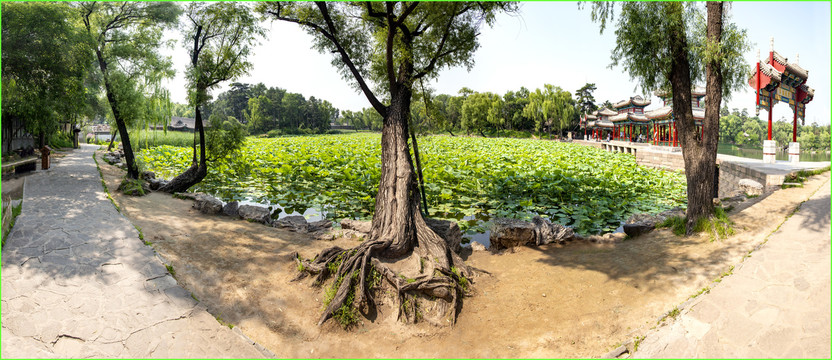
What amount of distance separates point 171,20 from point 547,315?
10.3m

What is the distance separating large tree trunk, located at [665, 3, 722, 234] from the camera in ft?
18.5

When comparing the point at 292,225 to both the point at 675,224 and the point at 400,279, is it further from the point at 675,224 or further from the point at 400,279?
the point at 675,224

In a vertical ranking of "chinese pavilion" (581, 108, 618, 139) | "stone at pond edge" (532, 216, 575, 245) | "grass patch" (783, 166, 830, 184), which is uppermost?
"chinese pavilion" (581, 108, 618, 139)

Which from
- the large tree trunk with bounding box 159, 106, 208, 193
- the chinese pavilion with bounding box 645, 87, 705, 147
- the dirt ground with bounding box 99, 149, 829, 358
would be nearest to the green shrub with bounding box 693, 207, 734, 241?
the dirt ground with bounding box 99, 149, 829, 358

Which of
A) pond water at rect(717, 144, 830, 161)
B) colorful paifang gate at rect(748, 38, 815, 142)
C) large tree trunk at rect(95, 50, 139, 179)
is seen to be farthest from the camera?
pond water at rect(717, 144, 830, 161)

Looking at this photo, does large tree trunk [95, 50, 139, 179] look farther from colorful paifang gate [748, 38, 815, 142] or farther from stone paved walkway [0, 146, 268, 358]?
colorful paifang gate [748, 38, 815, 142]

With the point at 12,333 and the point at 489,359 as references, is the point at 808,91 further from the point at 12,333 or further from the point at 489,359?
the point at 12,333

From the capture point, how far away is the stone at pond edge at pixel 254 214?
7.16 m

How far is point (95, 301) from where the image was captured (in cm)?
386

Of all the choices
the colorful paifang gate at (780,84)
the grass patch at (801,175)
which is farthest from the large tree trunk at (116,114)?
the colorful paifang gate at (780,84)

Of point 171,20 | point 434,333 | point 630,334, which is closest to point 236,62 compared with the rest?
point 171,20

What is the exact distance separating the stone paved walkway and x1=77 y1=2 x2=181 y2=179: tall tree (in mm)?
4315

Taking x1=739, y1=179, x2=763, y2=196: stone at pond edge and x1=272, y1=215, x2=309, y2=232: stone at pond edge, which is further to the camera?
x1=739, y1=179, x2=763, y2=196: stone at pond edge

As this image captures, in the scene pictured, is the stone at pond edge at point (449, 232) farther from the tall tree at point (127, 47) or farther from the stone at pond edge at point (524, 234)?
the tall tree at point (127, 47)
